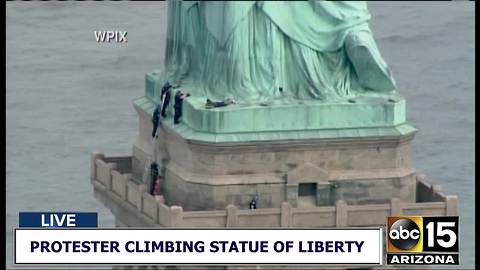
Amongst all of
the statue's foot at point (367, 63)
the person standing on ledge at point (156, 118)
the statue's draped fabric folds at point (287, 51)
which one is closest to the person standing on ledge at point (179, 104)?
the statue's draped fabric folds at point (287, 51)

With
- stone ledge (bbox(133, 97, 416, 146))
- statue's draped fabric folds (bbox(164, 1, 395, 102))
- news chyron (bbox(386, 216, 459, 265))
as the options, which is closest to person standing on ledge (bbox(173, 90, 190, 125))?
stone ledge (bbox(133, 97, 416, 146))

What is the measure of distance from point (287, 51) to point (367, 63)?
1778mm

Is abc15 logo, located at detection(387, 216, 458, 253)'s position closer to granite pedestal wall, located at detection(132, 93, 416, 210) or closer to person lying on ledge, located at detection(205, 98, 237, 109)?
granite pedestal wall, located at detection(132, 93, 416, 210)

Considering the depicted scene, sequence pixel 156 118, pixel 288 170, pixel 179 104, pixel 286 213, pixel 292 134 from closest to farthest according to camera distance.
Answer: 1. pixel 292 134
2. pixel 286 213
3. pixel 288 170
4. pixel 179 104
5. pixel 156 118

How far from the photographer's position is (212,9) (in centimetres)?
8288

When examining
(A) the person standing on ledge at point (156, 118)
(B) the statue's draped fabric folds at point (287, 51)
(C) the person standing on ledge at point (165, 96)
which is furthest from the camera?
(A) the person standing on ledge at point (156, 118)

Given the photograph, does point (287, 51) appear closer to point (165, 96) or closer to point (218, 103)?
→ point (218, 103)

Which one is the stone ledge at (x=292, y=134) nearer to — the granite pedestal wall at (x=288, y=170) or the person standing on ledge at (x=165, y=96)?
the granite pedestal wall at (x=288, y=170)

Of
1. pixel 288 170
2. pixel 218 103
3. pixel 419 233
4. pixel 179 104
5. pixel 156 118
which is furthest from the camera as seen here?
pixel 156 118

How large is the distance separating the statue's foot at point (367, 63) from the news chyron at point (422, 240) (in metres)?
2.98

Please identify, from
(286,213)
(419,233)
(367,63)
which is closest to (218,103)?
(286,213)

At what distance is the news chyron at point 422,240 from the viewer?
83938mm

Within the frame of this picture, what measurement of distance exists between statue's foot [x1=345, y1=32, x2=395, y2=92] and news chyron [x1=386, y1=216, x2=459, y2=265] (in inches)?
117

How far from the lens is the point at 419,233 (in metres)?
84.0
